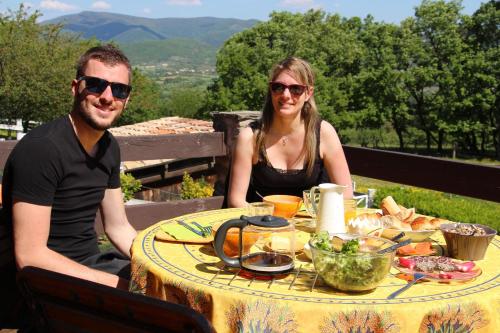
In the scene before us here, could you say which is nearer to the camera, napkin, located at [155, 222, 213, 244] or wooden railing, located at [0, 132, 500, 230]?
napkin, located at [155, 222, 213, 244]

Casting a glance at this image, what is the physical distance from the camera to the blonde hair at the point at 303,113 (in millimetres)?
3461

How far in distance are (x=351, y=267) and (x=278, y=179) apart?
1.82 m

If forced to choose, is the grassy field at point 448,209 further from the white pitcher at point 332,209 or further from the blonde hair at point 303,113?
the white pitcher at point 332,209

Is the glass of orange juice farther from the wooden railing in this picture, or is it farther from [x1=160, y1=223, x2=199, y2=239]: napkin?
the wooden railing

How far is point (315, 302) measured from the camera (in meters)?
1.58

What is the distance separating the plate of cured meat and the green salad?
0.25 meters

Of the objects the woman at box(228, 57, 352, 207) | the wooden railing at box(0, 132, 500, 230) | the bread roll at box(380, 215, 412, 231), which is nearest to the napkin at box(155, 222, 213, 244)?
the bread roll at box(380, 215, 412, 231)

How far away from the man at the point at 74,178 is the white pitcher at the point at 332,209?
85 centimetres

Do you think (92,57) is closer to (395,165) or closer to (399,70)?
(395,165)

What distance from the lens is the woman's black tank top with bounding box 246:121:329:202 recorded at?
3.43 m

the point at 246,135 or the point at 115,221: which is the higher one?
the point at 246,135

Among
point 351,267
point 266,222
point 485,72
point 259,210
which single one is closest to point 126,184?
point 259,210

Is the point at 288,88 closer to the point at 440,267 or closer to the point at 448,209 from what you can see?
the point at 440,267

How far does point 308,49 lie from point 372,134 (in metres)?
12.6
